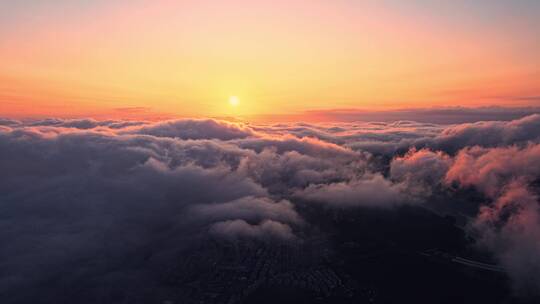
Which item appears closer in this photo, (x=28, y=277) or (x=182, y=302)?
(x=182, y=302)

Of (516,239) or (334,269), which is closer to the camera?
(334,269)

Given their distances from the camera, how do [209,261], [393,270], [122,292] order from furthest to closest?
[209,261], [393,270], [122,292]

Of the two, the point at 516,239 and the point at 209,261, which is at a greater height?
the point at 516,239

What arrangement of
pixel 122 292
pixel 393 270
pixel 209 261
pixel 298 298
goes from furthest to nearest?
pixel 209 261, pixel 393 270, pixel 122 292, pixel 298 298

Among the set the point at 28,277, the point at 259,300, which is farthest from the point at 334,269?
the point at 28,277

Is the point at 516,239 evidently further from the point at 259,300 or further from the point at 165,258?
the point at 165,258

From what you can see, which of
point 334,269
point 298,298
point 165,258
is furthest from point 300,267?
point 165,258

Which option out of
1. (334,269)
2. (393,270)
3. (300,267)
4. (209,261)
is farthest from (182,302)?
(393,270)

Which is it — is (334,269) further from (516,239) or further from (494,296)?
(516,239)

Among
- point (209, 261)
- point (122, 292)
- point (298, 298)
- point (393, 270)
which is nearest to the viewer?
point (298, 298)
